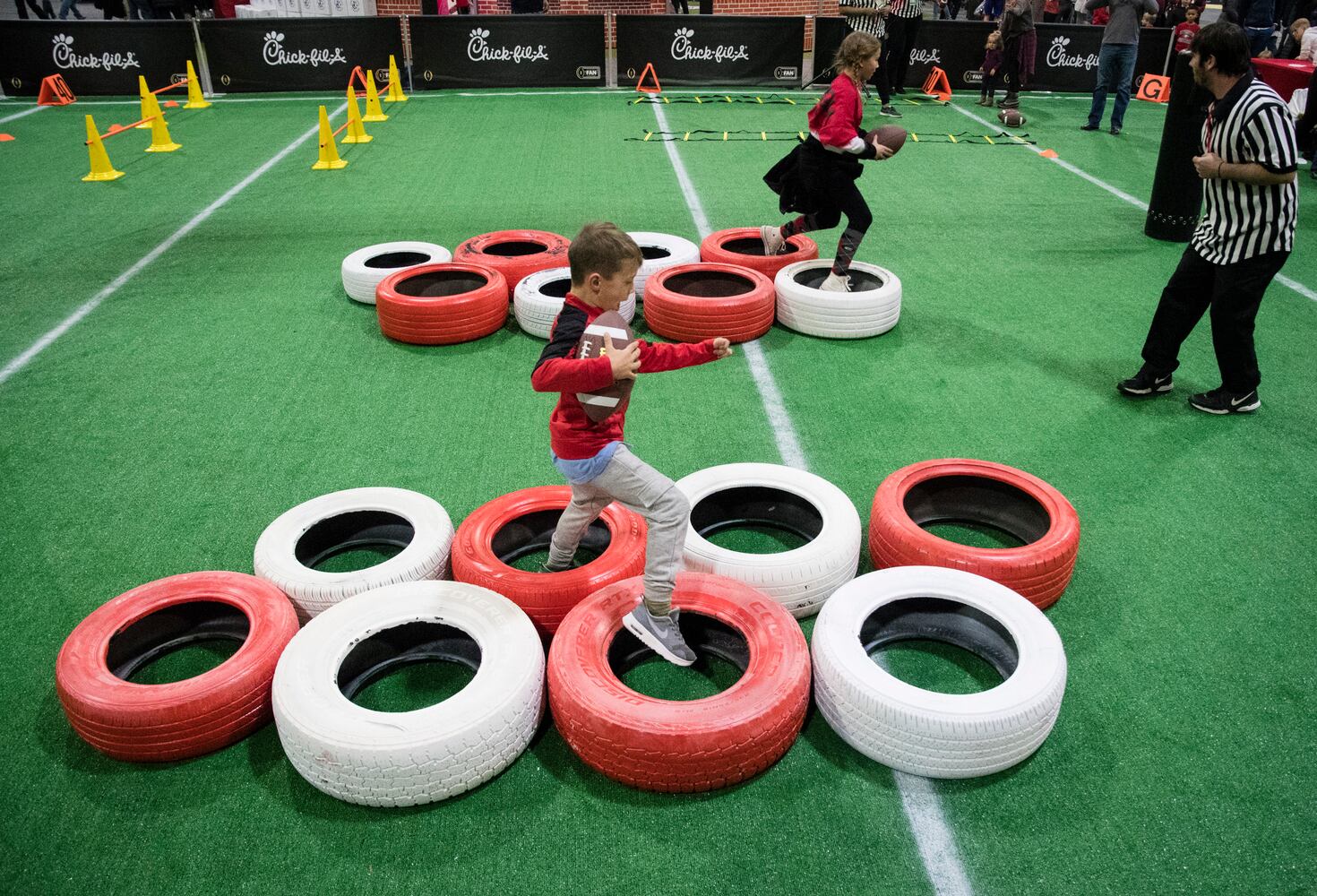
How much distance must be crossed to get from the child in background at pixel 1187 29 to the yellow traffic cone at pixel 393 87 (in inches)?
559

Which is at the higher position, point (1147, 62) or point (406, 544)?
point (1147, 62)

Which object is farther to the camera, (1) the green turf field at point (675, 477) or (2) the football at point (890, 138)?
(2) the football at point (890, 138)

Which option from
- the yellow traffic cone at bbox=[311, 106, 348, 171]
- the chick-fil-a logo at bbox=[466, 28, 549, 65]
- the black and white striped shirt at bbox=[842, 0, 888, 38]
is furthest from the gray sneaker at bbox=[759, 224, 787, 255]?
the chick-fil-a logo at bbox=[466, 28, 549, 65]

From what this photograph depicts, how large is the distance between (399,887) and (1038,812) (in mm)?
2183

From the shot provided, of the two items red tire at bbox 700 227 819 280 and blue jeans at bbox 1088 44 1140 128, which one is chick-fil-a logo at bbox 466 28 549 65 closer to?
blue jeans at bbox 1088 44 1140 128

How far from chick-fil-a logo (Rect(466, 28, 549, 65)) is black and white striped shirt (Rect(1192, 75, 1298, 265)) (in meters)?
14.3

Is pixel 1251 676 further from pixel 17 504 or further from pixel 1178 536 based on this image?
pixel 17 504

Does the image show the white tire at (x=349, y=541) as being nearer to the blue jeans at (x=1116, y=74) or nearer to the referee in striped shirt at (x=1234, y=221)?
the referee in striped shirt at (x=1234, y=221)

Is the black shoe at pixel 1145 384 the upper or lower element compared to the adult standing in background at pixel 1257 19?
lower

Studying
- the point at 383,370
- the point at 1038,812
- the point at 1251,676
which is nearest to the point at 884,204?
the point at 383,370

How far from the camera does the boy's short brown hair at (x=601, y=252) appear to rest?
3.12 metres

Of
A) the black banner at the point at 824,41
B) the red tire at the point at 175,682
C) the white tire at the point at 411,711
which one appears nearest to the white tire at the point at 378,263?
the red tire at the point at 175,682

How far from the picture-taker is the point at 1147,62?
1747 centimetres

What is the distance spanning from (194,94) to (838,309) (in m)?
14.0
